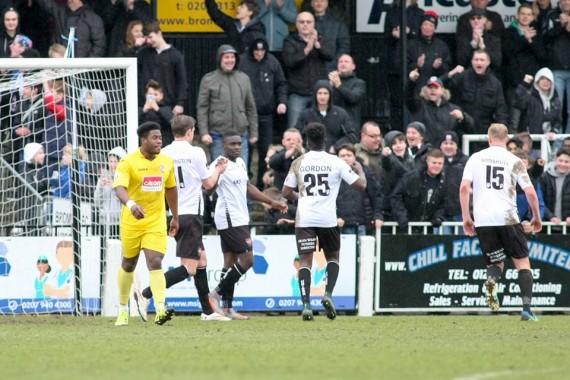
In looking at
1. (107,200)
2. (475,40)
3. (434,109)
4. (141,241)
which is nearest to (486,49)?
(475,40)

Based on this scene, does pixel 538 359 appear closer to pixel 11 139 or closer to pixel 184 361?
pixel 184 361

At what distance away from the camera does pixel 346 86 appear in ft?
65.9

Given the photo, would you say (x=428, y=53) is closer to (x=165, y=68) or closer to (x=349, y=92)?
(x=349, y=92)

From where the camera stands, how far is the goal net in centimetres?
1727

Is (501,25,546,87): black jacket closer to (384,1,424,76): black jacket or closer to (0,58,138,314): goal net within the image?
(384,1,424,76): black jacket

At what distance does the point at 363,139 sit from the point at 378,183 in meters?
0.85

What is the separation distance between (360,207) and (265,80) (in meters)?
3.04

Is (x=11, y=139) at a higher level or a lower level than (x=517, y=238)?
higher

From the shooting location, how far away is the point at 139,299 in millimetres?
14641

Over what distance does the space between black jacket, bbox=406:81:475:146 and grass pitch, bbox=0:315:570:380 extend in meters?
5.31

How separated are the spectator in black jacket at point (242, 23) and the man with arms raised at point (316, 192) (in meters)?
5.76

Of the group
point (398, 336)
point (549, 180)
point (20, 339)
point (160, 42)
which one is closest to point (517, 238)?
point (398, 336)

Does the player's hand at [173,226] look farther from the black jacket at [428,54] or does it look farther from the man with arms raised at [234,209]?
the black jacket at [428,54]

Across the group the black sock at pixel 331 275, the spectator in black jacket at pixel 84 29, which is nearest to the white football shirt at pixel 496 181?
the black sock at pixel 331 275
